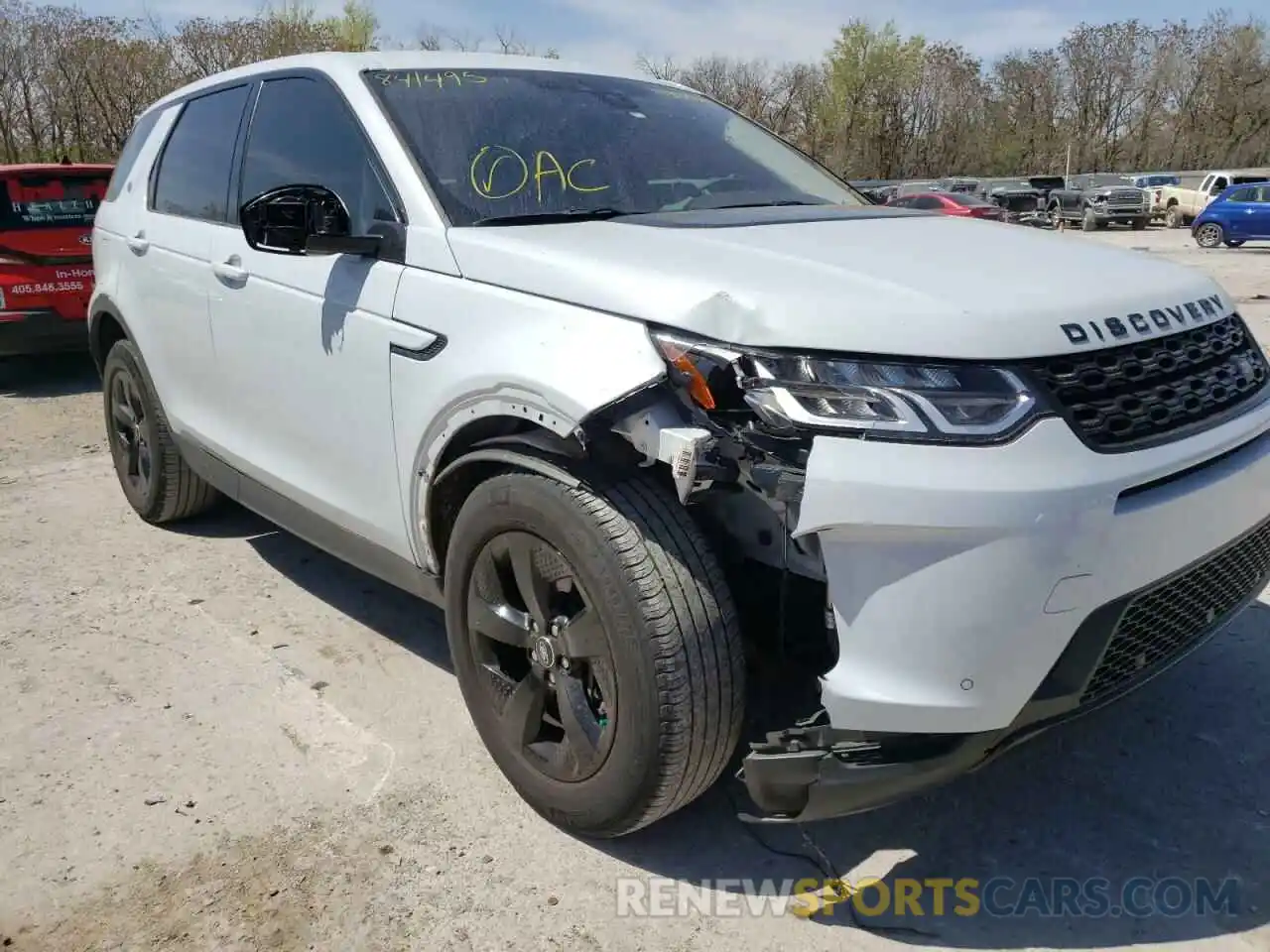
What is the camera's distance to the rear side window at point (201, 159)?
376cm

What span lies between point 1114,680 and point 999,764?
83cm

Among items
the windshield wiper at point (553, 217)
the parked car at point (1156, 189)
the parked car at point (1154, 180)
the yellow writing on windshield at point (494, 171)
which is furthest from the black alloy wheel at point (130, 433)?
the parked car at point (1154, 180)

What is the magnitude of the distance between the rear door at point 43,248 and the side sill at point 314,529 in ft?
14.7

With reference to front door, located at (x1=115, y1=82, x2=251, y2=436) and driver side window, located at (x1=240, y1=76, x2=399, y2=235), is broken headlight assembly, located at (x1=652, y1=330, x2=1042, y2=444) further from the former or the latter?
front door, located at (x1=115, y1=82, x2=251, y2=436)

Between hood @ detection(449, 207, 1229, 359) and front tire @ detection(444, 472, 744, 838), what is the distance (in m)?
0.43

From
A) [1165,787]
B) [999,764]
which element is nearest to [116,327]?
[999,764]

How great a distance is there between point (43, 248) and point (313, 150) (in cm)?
577

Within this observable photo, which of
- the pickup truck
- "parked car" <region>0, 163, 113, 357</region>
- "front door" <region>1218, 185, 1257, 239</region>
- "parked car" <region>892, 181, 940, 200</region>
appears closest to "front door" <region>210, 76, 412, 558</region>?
"parked car" <region>0, 163, 113, 357</region>

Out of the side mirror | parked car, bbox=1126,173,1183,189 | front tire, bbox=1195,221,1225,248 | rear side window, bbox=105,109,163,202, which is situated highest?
rear side window, bbox=105,109,163,202

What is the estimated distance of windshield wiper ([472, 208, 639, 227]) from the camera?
8.89ft

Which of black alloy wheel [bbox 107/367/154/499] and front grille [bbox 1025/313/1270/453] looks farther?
black alloy wheel [bbox 107/367/154/499]

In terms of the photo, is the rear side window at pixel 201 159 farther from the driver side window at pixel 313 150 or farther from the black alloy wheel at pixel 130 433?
the black alloy wheel at pixel 130 433

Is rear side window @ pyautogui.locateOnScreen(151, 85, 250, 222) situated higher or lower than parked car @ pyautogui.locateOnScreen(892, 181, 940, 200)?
higher

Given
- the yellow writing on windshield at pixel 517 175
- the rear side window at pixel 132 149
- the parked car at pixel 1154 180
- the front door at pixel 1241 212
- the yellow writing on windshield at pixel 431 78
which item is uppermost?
the yellow writing on windshield at pixel 431 78
